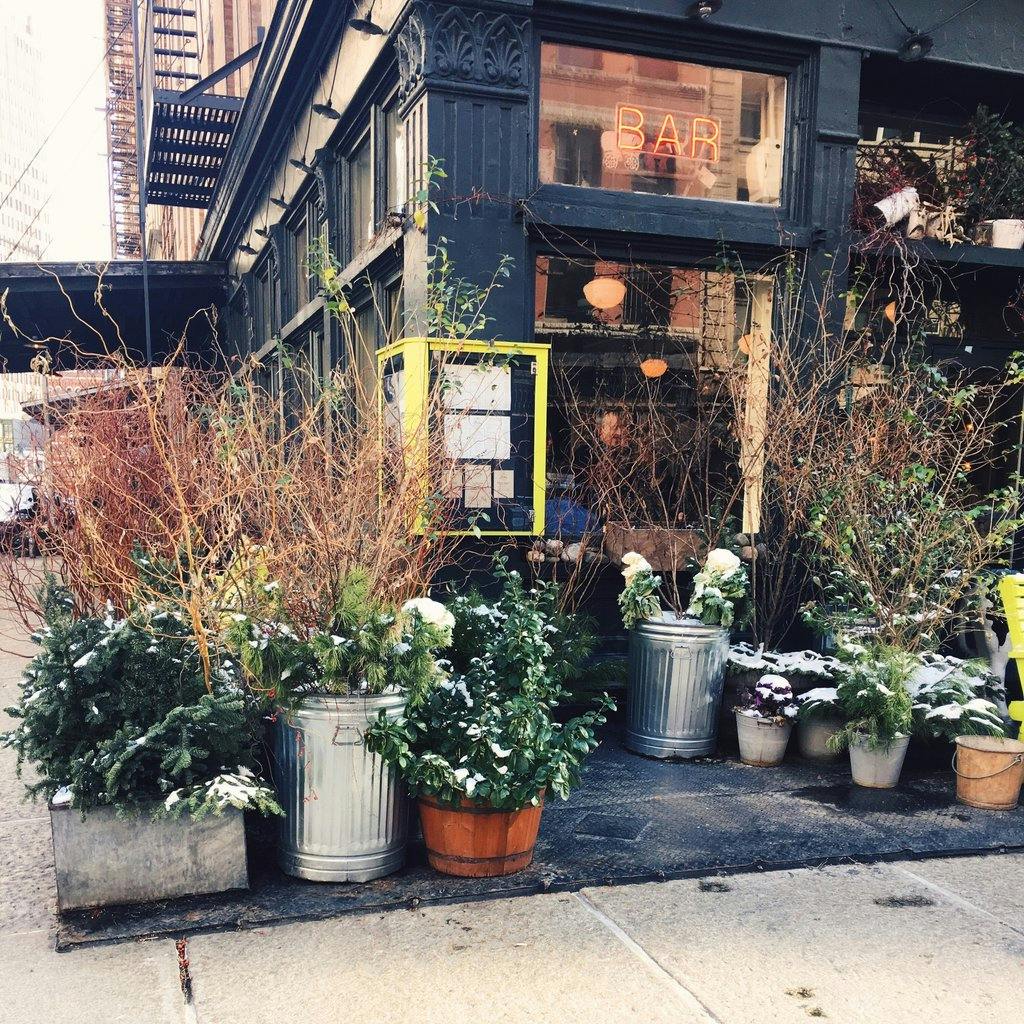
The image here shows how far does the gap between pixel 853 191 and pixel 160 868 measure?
23.5 ft

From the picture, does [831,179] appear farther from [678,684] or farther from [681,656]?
[678,684]

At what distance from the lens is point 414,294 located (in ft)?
23.7

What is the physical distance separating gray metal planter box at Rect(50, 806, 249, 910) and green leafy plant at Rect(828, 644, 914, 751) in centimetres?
360

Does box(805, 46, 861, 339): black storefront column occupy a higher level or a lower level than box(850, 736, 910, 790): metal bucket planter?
higher

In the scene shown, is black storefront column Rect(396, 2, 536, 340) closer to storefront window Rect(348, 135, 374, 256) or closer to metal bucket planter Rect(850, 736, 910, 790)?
storefront window Rect(348, 135, 374, 256)

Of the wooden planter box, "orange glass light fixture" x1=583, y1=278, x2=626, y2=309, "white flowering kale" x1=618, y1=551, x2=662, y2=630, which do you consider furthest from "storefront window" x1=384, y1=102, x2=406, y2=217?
"white flowering kale" x1=618, y1=551, x2=662, y2=630

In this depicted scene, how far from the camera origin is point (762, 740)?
6277 mm

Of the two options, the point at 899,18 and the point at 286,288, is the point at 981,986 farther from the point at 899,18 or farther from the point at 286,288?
the point at 286,288

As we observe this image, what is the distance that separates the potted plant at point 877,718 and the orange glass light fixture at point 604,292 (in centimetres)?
336

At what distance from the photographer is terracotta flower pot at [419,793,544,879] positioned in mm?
4367

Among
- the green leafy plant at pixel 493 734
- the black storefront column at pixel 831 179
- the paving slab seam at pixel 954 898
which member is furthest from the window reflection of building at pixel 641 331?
the paving slab seam at pixel 954 898

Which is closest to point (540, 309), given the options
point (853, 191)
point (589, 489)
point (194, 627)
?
point (589, 489)

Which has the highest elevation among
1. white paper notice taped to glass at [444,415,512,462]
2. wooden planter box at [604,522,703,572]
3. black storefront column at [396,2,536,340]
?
black storefront column at [396,2,536,340]

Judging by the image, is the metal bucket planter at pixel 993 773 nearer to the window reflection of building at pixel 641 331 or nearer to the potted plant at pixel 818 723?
the potted plant at pixel 818 723
